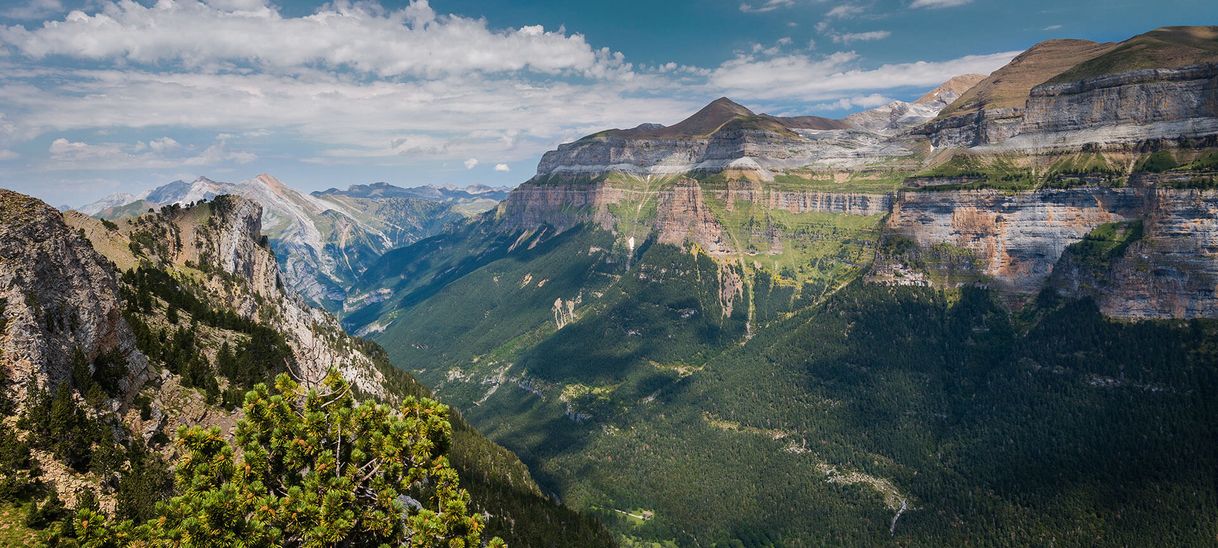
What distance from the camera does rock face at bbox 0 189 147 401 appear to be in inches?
1375

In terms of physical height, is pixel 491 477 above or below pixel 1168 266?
below

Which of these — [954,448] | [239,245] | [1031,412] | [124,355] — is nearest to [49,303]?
[124,355]

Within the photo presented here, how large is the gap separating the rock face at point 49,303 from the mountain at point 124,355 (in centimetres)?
8

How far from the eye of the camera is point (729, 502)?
153m

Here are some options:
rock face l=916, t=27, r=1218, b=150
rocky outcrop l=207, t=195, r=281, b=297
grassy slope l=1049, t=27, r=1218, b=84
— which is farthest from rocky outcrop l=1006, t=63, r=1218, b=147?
rocky outcrop l=207, t=195, r=281, b=297

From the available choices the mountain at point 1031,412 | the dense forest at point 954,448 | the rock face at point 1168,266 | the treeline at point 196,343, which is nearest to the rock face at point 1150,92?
the mountain at point 1031,412

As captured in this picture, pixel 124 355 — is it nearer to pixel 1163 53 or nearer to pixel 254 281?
pixel 254 281

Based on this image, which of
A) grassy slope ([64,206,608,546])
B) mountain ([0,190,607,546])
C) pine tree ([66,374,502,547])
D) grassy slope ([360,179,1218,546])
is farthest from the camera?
grassy slope ([360,179,1218,546])

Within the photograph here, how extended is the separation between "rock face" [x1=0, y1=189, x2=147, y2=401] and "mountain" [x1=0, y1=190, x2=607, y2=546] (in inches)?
3.1

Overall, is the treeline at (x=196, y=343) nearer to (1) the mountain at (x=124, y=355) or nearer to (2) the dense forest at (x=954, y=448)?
(1) the mountain at (x=124, y=355)

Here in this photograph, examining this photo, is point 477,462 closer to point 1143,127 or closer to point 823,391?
point 823,391

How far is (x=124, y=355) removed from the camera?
4431cm

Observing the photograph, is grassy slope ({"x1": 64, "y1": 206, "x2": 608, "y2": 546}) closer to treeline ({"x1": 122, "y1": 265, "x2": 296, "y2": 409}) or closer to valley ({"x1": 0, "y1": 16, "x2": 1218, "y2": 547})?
valley ({"x1": 0, "y1": 16, "x2": 1218, "y2": 547})

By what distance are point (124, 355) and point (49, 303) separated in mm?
6878
